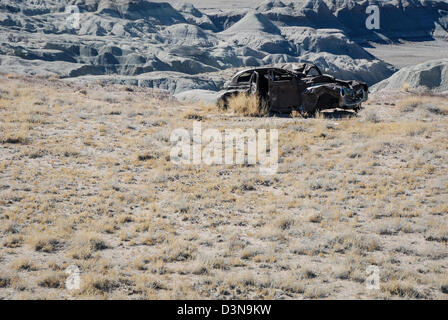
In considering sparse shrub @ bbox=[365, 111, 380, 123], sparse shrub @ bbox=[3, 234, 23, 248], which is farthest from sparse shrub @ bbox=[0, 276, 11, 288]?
sparse shrub @ bbox=[365, 111, 380, 123]

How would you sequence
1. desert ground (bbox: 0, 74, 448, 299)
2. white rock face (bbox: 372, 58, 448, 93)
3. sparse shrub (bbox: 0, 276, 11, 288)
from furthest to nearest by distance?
white rock face (bbox: 372, 58, 448, 93) < desert ground (bbox: 0, 74, 448, 299) < sparse shrub (bbox: 0, 276, 11, 288)

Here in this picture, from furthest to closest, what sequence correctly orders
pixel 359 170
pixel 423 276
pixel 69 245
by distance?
pixel 359 170 → pixel 69 245 → pixel 423 276

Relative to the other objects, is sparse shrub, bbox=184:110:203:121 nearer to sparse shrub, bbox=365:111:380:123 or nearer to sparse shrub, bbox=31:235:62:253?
sparse shrub, bbox=365:111:380:123

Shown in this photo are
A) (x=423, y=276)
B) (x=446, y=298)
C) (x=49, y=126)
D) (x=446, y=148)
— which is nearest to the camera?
(x=446, y=298)

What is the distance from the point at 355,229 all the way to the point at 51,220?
520 centimetres

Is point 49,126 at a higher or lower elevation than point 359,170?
higher

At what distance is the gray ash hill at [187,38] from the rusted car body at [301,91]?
35.0 m

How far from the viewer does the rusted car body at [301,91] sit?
15.2 metres

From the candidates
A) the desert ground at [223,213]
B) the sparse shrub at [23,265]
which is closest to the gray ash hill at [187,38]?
the desert ground at [223,213]

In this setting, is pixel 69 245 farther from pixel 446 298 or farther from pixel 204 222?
pixel 446 298

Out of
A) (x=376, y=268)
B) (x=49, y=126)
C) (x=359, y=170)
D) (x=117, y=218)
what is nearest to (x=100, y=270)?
(x=117, y=218)

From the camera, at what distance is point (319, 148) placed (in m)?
12.2

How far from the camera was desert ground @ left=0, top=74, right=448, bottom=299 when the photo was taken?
20.0 feet

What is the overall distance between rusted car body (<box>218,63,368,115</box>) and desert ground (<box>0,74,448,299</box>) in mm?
885
